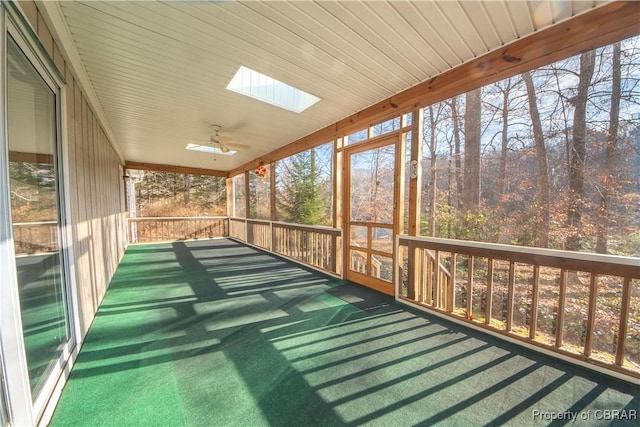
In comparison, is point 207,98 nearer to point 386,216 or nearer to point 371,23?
point 371,23

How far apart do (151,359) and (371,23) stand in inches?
126

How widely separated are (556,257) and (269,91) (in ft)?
11.8

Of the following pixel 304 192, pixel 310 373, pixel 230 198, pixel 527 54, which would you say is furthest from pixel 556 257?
pixel 230 198

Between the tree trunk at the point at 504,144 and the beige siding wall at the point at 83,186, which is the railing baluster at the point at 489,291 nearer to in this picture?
the tree trunk at the point at 504,144

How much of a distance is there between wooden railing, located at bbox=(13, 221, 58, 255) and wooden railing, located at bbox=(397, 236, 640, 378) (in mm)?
3228

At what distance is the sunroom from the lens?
1.45m

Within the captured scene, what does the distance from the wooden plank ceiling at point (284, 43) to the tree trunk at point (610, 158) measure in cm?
174

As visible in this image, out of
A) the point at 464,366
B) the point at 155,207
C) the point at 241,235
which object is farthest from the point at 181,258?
the point at 155,207

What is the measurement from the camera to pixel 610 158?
9.12ft

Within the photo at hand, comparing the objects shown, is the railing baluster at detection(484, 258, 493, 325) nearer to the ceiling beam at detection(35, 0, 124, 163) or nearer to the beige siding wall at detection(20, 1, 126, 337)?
the beige siding wall at detection(20, 1, 126, 337)

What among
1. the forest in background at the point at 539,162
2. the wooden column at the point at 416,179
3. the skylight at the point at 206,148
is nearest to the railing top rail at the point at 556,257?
the wooden column at the point at 416,179

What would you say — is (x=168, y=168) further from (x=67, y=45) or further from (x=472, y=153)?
(x=472, y=153)

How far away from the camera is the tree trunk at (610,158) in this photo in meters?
2.69

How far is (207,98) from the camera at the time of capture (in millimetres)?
3096
